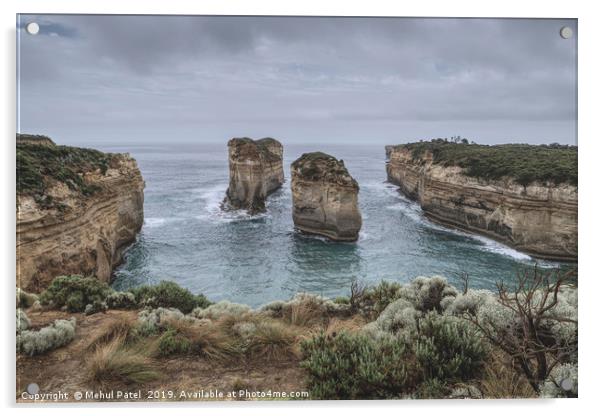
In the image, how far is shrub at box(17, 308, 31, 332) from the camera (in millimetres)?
4688

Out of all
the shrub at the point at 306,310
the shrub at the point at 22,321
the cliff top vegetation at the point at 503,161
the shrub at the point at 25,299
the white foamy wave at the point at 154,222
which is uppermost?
the cliff top vegetation at the point at 503,161

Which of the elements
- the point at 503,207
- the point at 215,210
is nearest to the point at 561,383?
the point at 503,207

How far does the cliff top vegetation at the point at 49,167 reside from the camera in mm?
5961

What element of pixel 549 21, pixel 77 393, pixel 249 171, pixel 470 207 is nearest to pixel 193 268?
pixel 77 393

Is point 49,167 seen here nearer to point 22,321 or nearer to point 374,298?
point 22,321

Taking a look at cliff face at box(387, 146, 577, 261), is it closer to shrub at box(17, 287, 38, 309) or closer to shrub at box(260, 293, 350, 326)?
shrub at box(260, 293, 350, 326)

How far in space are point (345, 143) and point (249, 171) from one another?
16.6 m

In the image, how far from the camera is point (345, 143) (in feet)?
22.9

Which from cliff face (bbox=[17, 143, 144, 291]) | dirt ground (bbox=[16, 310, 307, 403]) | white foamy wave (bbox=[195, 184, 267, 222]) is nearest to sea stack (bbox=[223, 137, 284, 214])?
white foamy wave (bbox=[195, 184, 267, 222])

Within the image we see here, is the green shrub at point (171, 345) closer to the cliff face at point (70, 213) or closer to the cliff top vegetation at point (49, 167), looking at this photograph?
the cliff face at point (70, 213)

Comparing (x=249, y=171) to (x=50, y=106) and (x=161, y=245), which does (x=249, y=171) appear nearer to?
(x=161, y=245)

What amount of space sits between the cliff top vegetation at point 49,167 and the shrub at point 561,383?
7.02 meters

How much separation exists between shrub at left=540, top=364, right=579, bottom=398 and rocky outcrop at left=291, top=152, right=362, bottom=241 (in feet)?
40.4

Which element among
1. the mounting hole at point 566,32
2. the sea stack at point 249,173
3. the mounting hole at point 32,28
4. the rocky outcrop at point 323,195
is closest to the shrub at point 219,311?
the mounting hole at point 32,28
